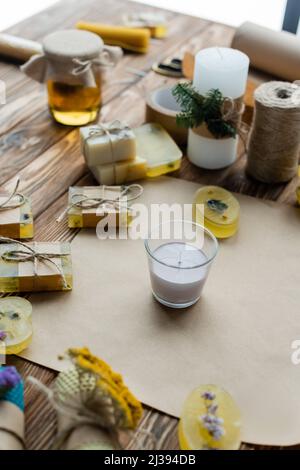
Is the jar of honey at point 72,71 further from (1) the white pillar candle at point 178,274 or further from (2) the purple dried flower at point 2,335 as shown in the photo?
(2) the purple dried flower at point 2,335

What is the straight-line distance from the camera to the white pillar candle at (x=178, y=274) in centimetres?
78

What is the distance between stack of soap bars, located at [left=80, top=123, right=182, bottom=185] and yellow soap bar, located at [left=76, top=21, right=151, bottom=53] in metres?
0.37

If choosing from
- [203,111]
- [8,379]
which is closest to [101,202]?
[203,111]

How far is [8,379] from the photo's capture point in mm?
651

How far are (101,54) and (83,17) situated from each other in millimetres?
410

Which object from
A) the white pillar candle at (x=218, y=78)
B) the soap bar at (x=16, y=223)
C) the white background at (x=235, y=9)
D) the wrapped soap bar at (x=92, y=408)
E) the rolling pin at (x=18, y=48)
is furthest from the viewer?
the white background at (x=235, y=9)

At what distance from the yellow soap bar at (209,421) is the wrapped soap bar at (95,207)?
0.33 meters

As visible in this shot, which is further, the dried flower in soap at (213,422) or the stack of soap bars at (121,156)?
the stack of soap bars at (121,156)

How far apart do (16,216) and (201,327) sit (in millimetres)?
316

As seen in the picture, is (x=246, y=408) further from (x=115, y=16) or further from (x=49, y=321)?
(x=115, y=16)

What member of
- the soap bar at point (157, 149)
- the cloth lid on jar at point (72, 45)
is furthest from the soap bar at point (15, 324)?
the cloth lid on jar at point (72, 45)

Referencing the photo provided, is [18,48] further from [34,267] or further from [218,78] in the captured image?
[34,267]
